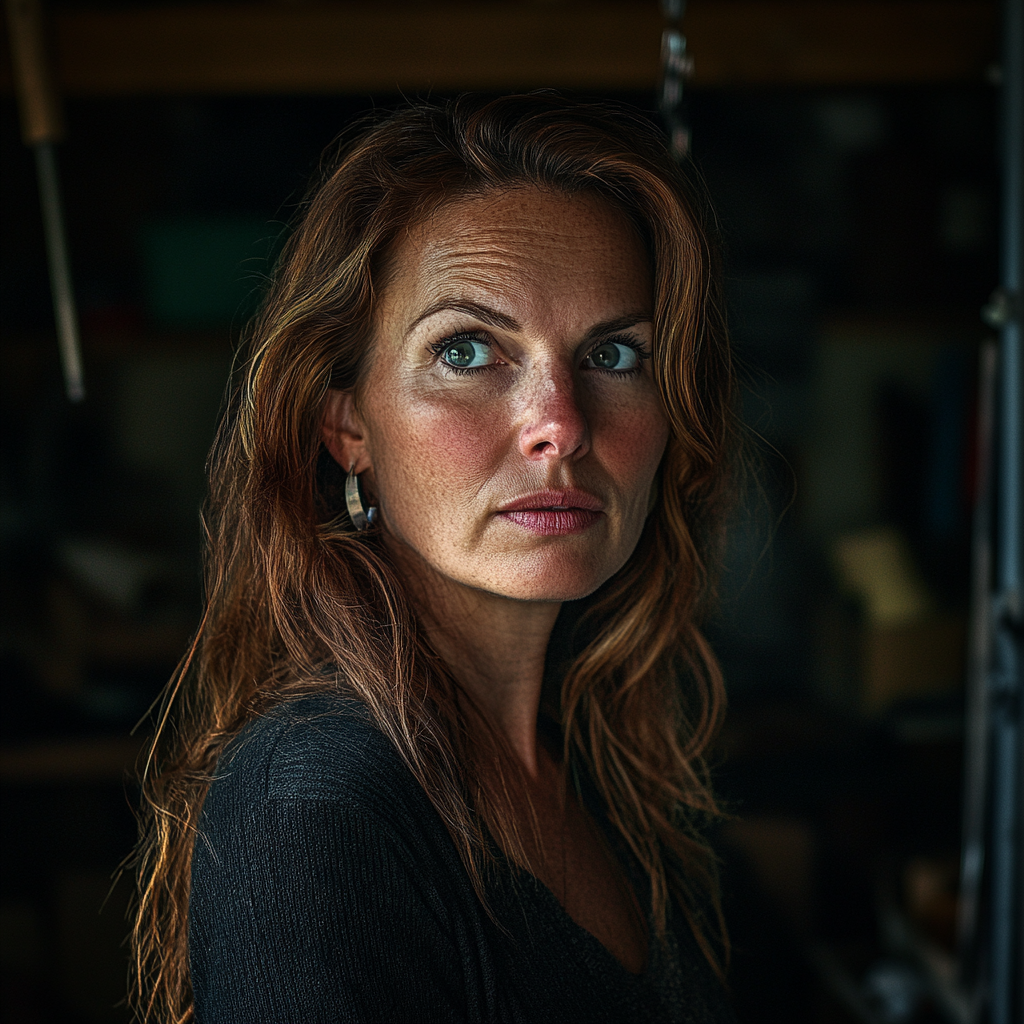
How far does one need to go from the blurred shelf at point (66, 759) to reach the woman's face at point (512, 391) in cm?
169

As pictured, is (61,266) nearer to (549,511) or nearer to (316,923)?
(549,511)

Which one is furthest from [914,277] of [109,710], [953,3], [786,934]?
[109,710]

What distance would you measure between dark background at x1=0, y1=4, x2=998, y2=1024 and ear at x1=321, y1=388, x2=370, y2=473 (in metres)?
Result: 1.31

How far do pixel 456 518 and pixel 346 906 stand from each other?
0.32 metres

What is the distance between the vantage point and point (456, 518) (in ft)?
2.88

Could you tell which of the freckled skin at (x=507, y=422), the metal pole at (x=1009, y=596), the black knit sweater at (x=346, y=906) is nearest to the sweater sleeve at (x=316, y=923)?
the black knit sweater at (x=346, y=906)

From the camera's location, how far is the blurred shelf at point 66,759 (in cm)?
230

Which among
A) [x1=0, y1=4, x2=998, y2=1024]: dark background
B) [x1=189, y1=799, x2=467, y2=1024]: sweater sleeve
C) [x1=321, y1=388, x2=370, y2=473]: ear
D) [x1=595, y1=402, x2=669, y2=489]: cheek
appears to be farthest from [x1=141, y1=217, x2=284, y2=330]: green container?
[x1=189, y1=799, x2=467, y2=1024]: sweater sleeve

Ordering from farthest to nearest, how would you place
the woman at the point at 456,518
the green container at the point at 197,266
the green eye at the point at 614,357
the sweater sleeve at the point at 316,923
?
the green container at the point at 197,266 < the green eye at the point at 614,357 < the woman at the point at 456,518 < the sweater sleeve at the point at 316,923

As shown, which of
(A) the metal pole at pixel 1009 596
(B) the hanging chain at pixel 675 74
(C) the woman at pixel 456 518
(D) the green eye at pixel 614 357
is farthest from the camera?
(A) the metal pole at pixel 1009 596

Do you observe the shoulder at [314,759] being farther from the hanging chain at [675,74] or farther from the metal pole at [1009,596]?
the metal pole at [1009,596]

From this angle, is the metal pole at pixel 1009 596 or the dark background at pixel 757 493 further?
Answer: the dark background at pixel 757 493

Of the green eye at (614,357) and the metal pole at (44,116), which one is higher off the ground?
the metal pole at (44,116)

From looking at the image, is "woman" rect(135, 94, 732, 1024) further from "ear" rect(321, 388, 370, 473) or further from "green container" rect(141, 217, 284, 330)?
"green container" rect(141, 217, 284, 330)
